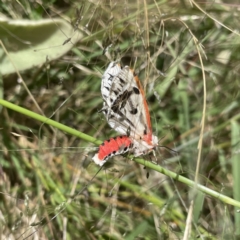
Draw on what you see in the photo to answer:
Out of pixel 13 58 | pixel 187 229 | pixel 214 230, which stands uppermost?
pixel 13 58

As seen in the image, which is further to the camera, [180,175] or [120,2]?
[120,2]

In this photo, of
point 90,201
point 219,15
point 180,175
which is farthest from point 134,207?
point 219,15

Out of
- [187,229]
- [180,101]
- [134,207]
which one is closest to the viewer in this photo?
[187,229]

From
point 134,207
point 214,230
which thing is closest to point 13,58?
point 134,207

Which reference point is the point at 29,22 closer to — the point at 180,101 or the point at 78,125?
the point at 78,125

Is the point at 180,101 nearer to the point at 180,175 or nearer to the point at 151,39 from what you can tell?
the point at 151,39

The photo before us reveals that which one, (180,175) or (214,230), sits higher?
(180,175)

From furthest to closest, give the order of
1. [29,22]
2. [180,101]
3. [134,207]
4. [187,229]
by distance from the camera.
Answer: [180,101], [134,207], [29,22], [187,229]
